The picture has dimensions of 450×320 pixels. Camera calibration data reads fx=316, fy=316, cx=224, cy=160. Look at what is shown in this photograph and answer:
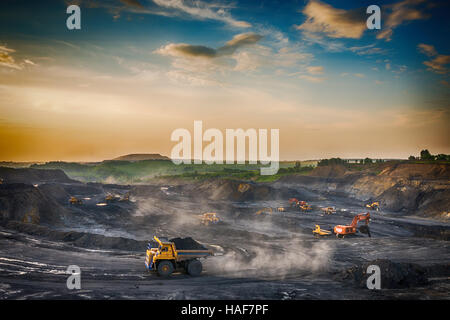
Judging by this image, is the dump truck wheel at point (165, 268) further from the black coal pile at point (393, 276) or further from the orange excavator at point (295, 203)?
the orange excavator at point (295, 203)

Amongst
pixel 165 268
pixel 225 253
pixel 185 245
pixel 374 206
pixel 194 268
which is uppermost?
pixel 185 245

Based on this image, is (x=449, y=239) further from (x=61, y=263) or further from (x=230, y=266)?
(x=61, y=263)

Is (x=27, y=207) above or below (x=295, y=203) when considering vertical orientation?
above

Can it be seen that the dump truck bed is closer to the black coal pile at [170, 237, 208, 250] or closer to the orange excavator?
the black coal pile at [170, 237, 208, 250]

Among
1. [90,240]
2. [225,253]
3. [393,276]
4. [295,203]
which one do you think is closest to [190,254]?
[225,253]

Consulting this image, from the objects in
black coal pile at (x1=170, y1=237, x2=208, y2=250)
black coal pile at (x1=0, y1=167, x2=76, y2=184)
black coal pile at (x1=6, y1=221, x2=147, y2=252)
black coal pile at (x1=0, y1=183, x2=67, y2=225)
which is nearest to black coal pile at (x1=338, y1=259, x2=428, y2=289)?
black coal pile at (x1=170, y1=237, x2=208, y2=250)

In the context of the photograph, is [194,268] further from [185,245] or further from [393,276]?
[393,276]

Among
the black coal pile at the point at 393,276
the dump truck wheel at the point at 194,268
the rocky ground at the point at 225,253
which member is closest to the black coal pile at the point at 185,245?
the dump truck wheel at the point at 194,268
